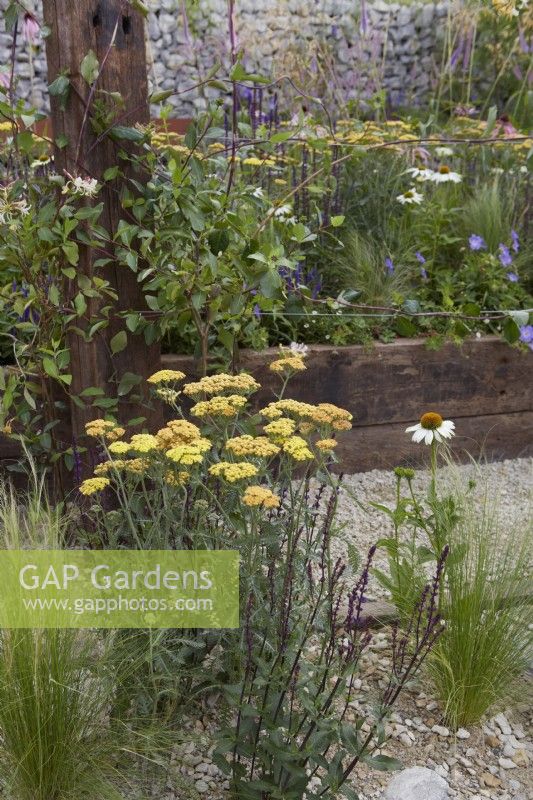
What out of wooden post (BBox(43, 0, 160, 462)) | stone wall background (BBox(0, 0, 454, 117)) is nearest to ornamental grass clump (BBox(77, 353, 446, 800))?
wooden post (BBox(43, 0, 160, 462))

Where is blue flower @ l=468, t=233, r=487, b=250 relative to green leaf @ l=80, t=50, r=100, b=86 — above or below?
below

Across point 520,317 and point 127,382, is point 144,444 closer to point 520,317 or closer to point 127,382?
point 127,382

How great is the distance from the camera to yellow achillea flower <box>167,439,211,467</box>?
173 cm

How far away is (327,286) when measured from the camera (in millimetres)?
3773

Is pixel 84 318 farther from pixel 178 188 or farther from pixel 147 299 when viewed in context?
pixel 178 188

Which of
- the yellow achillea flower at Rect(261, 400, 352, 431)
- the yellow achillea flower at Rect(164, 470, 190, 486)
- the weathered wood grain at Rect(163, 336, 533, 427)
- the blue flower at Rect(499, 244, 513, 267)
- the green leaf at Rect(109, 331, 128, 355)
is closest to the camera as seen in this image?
the yellow achillea flower at Rect(164, 470, 190, 486)

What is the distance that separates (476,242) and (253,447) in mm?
2293

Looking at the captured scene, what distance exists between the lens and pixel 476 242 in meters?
3.82

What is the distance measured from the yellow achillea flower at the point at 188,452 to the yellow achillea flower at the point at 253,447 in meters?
0.06

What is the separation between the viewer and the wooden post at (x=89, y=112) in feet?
8.42

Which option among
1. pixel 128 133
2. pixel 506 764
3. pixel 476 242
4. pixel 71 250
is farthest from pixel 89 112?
pixel 506 764

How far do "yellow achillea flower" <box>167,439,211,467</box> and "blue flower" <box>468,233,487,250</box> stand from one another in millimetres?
2341

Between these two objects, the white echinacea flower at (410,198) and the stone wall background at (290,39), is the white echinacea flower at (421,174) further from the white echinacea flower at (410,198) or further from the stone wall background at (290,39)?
the stone wall background at (290,39)

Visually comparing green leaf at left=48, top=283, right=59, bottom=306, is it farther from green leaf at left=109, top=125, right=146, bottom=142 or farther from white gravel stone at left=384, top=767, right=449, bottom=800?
white gravel stone at left=384, top=767, right=449, bottom=800
